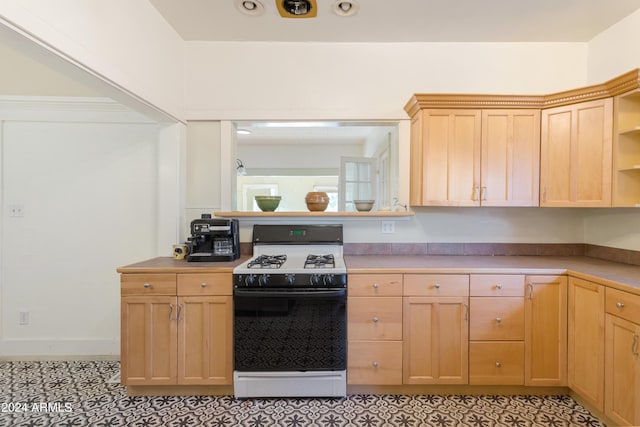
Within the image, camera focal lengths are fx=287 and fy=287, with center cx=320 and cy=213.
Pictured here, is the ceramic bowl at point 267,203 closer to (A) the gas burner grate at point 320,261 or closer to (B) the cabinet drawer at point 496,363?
(A) the gas burner grate at point 320,261

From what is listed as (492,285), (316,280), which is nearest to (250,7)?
(316,280)

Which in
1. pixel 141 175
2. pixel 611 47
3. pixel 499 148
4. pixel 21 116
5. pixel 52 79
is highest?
pixel 611 47

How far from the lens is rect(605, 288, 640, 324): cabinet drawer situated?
1487 millimetres

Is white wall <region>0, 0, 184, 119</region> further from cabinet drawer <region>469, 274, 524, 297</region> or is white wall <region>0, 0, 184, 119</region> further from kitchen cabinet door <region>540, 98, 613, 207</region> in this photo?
kitchen cabinet door <region>540, 98, 613, 207</region>

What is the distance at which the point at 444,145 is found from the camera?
7.10ft

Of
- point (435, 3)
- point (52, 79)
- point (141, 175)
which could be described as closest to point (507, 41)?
point (435, 3)

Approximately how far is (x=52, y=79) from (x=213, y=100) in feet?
3.92

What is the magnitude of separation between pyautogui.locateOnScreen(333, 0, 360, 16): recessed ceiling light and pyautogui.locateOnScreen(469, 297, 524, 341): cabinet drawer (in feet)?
7.06

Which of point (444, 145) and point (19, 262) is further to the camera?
point (19, 262)

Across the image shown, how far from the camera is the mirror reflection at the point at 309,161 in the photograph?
3.05 metres

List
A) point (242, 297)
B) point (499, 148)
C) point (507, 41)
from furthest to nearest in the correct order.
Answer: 1. point (507, 41)
2. point (499, 148)
3. point (242, 297)

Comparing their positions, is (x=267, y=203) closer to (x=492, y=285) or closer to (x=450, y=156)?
(x=450, y=156)

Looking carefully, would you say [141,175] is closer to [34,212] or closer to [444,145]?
[34,212]

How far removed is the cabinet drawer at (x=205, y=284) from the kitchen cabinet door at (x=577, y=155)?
2.36m
